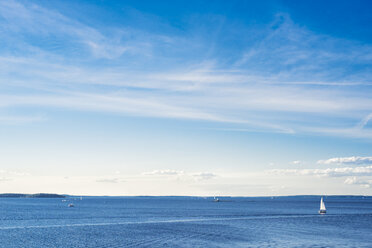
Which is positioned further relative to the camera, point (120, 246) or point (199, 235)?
point (199, 235)

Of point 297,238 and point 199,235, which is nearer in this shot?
point 297,238

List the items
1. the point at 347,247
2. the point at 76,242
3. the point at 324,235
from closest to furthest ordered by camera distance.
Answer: the point at 347,247
the point at 76,242
the point at 324,235

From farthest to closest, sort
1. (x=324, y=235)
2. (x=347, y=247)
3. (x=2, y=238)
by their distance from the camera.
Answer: (x=324, y=235) < (x=2, y=238) < (x=347, y=247)

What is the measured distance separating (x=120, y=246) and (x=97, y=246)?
3.66m

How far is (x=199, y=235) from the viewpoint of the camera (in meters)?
73.1

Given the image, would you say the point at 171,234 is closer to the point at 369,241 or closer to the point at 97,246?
the point at 97,246

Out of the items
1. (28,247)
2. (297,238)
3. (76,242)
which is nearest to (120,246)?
(76,242)

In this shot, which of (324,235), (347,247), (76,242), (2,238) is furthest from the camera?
(324,235)

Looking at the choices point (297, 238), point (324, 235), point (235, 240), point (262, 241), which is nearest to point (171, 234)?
point (235, 240)

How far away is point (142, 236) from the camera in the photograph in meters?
71.2

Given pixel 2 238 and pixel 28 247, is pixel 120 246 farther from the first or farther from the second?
pixel 2 238

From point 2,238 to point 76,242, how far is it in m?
15.6

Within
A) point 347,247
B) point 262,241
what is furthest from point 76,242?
point 347,247

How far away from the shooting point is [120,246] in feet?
193
